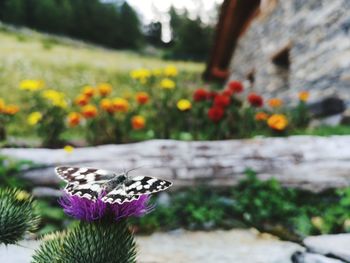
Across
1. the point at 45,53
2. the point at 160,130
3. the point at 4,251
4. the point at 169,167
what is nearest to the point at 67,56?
the point at 45,53

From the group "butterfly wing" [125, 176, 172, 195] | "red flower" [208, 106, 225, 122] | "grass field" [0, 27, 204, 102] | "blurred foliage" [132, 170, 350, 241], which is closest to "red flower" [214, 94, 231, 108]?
"red flower" [208, 106, 225, 122]

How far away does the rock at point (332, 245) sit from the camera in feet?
9.76

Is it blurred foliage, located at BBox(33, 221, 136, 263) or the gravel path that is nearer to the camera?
blurred foliage, located at BBox(33, 221, 136, 263)

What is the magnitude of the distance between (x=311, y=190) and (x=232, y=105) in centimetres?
195

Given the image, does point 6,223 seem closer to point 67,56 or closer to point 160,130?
point 160,130

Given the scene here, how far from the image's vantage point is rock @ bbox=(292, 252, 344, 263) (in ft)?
9.62

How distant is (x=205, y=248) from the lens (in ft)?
12.0

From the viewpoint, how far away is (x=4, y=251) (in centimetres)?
311

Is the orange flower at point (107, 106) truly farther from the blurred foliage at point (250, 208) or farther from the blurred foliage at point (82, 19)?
the blurred foliage at point (82, 19)

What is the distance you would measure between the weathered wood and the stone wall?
162cm

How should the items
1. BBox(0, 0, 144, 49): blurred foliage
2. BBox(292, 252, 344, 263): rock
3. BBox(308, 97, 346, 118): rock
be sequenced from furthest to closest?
1. BBox(0, 0, 144, 49): blurred foliage
2. BBox(308, 97, 346, 118): rock
3. BBox(292, 252, 344, 263): rock

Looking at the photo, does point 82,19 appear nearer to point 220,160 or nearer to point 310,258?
point 220,160

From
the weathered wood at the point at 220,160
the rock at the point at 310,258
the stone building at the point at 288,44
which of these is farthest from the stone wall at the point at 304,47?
the rock at the point at 310,258

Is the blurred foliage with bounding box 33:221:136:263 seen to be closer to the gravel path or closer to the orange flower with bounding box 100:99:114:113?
the gravel path
